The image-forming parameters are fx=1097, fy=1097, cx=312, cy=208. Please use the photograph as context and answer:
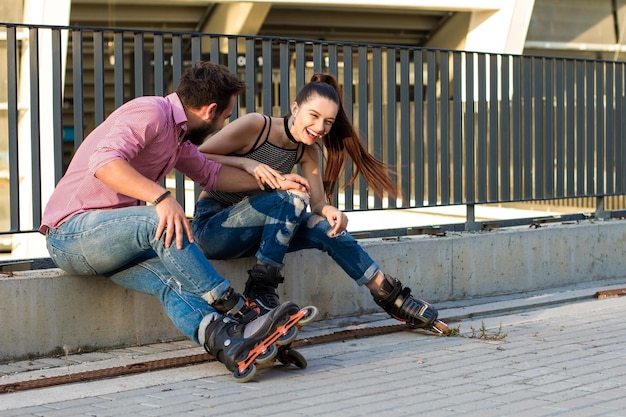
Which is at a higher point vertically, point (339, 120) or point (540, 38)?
point (540, 38)

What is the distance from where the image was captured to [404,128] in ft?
25.5

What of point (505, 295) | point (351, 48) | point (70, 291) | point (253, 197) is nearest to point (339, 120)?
point (253, 197)

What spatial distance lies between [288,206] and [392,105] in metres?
2.21

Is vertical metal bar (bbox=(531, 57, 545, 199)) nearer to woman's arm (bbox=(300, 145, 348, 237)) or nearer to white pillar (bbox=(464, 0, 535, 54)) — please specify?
woman's arm (bbox=(300, 145, 348, 237))

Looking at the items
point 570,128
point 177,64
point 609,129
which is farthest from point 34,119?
point 609,129

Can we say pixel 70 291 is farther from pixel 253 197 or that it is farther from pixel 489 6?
pixel 489 6

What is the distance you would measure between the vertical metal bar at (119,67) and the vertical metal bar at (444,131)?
8.66 ft

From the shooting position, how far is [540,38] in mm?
22625

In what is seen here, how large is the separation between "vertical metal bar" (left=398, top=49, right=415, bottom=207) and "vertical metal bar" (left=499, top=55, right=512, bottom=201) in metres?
0.99

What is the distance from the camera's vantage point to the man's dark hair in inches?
211

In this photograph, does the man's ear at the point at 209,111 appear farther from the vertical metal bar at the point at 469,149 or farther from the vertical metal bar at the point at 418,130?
the vertical metal bar at the point at 469,149

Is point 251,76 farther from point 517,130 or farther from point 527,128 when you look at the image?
point 527,128

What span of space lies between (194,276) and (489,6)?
55.7 feet

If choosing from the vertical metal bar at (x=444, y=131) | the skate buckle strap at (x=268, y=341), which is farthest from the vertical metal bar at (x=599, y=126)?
the skate buckle strap at (x=268, y=341)
